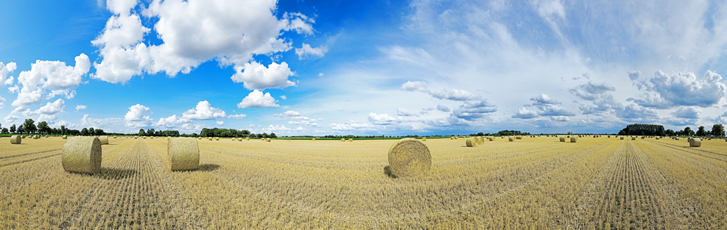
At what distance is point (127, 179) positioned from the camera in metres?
9.34

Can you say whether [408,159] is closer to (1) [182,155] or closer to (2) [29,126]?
A: (1) [182,155]

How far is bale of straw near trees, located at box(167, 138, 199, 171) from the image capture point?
11045 mm

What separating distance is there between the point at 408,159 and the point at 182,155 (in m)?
8.08

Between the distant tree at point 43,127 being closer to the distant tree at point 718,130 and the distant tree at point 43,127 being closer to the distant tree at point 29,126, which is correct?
the distant tree at point 29,126

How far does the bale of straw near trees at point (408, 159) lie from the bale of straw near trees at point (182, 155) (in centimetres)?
724

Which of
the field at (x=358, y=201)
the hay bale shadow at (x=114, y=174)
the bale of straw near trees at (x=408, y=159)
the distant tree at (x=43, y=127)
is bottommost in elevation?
the field at (x=358, y=201)

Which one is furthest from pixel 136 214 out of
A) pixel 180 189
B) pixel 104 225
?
pixel 180 189

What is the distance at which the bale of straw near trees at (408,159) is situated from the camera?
10.4 meters

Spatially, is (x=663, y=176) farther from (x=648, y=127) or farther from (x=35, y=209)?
(x=648, y=127)

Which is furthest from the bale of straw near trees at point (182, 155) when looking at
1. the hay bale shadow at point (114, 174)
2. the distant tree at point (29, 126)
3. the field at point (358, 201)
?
the distant tree at point (29, 126)

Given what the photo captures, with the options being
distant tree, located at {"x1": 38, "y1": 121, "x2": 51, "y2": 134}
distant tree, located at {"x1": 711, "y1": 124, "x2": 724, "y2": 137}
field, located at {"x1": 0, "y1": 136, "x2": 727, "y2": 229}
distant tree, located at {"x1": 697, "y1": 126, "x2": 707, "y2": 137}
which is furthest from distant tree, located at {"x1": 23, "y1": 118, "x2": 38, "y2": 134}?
distant tree, located at {"x1": 697, "y1": 126, "x2": 707, "y2": 137}

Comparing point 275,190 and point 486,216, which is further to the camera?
point 275,190

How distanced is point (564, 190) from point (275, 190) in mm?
7247

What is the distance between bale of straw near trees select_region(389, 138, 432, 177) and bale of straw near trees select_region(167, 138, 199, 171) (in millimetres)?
7238
